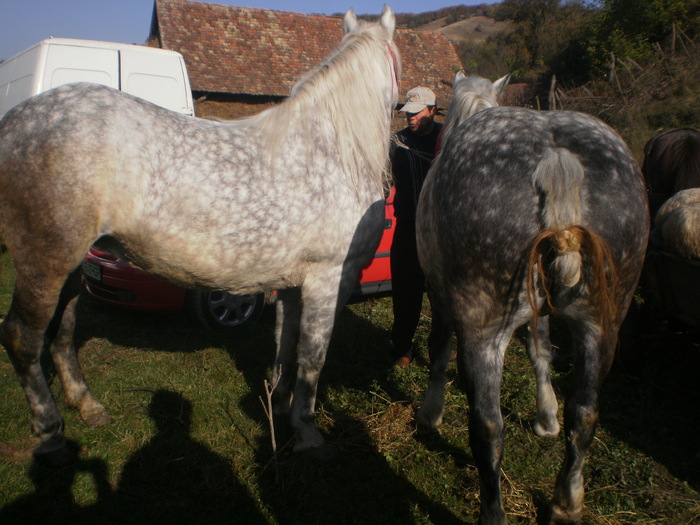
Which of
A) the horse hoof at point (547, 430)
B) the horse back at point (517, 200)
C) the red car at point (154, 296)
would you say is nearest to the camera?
the horse back at point (517, 200)

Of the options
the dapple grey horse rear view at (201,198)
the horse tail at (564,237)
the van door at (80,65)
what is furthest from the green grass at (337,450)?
the van door at (80,65)

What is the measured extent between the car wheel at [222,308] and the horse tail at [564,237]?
3.61 meters

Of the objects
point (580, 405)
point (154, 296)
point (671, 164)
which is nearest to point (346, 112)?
point (580, 405)

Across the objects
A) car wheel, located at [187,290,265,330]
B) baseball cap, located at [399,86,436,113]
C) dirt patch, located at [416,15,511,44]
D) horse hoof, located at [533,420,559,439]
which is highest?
dirt patch, located at [416,15,511,44]

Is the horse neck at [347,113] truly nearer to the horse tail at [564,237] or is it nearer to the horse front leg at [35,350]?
the horse tail at [564,237]

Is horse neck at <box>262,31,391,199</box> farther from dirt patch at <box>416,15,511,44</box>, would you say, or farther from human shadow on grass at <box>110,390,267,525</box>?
dirt patch at <box>416,15,511,44</box>

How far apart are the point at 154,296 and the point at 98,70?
437 cm

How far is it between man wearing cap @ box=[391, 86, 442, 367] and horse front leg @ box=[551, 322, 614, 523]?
2.08 m

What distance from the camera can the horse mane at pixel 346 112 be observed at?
3.01 m

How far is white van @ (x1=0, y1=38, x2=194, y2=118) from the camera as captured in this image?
7.07 meters

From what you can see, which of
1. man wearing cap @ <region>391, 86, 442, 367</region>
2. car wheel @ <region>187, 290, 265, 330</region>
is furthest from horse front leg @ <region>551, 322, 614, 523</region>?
car wheel @ <region>187, 290, 265, 330</region>

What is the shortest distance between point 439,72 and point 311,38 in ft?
20.6

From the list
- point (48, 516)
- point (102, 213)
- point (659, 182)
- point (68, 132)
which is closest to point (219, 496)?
point (48, 516)

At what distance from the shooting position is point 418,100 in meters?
4.27
